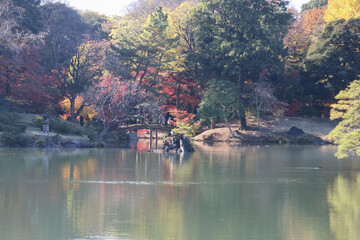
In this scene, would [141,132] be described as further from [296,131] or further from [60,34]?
[296,131]

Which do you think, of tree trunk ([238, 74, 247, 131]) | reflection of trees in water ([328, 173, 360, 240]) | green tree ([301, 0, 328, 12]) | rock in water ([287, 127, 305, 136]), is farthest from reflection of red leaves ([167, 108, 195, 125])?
green tree ([301, 0, 328, 12])

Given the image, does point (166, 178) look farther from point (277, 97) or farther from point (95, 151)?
point (277, 97)

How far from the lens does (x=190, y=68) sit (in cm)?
4812

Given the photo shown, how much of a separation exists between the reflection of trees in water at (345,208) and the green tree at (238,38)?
23479 mm

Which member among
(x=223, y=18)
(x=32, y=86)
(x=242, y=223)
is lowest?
(x=242, y=223)


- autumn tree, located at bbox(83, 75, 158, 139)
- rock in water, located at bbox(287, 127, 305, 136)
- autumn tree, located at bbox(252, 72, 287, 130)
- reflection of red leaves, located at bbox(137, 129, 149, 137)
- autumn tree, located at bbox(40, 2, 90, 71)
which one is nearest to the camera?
autumn tree, located at bbox(83, 75, 158, 139)

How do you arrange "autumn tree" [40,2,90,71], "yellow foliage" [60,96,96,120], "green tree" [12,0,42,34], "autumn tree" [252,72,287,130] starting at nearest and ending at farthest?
"green tree" [12,0,42,34] < "yellow foliage" [60,96,96,120] < "autumn tree" [252,72,287,130] < "autumn tree" [40,2,90,71]

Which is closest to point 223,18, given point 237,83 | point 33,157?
point 237,83

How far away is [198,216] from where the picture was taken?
13.8 metres

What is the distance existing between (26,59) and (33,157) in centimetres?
1521

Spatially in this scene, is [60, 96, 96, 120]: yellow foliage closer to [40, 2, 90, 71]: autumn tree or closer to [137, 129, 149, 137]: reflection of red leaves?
[40, 2, 90, 71]: autumn tree

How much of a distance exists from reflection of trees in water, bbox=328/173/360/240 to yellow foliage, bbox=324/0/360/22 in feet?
97.6

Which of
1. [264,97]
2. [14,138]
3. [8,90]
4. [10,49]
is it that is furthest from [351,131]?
[8,90]

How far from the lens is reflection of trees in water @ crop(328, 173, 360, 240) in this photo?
12.3m
